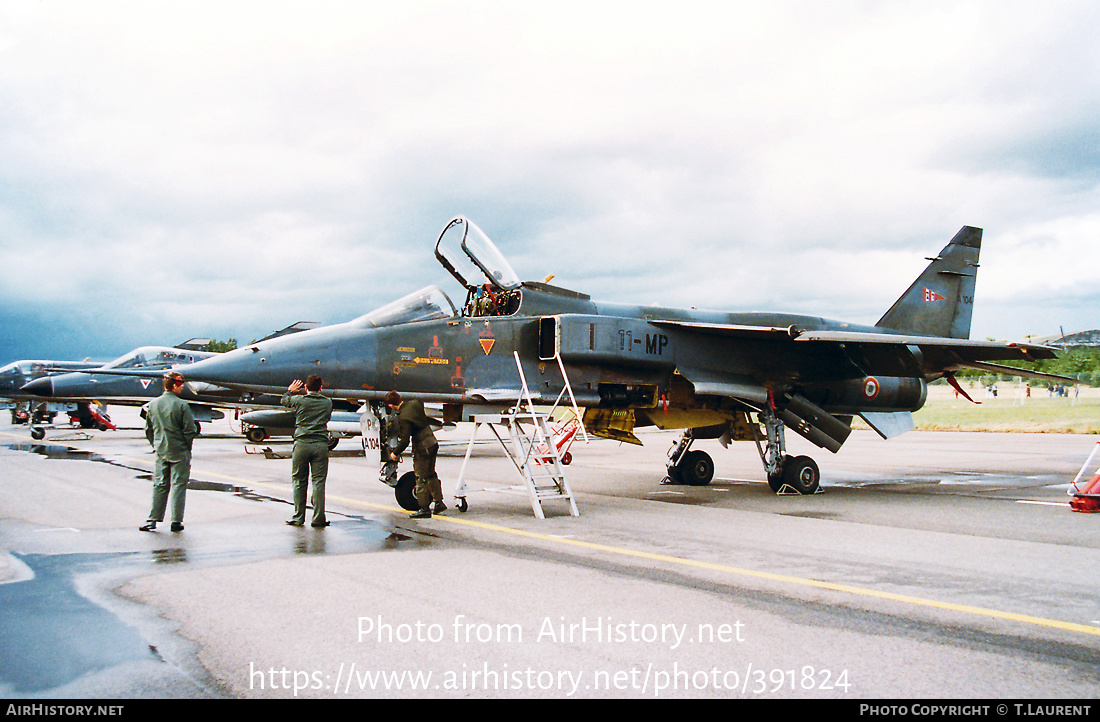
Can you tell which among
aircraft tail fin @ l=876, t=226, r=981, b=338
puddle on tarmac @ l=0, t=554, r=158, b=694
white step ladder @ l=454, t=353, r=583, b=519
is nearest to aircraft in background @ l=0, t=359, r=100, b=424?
white step ladder @ l=454, t=353, r=583, b=519

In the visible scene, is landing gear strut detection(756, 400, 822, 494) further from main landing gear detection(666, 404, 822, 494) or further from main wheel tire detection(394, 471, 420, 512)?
main wheel tire detection(394, 471, 420, 512)

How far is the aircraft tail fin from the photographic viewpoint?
52.4 feet

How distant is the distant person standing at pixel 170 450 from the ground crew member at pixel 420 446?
2.28 m

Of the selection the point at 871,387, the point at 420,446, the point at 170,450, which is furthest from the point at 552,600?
the point at 871,387

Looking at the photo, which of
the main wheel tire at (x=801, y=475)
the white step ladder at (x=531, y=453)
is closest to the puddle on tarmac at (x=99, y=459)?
the white step ladder at (x=531, y=453)

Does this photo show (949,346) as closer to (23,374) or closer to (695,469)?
(695,469)

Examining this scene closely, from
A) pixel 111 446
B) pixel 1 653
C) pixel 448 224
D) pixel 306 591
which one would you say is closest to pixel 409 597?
pixel 306 591

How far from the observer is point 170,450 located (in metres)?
8.23

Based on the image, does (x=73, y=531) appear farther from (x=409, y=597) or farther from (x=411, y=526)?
(x=409, y=597)

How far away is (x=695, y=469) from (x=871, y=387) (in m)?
3.88

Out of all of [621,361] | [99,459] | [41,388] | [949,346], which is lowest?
[99,459]

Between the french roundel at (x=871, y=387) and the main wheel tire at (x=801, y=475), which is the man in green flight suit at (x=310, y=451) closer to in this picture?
the main wheel tire at (x=801, y=475)

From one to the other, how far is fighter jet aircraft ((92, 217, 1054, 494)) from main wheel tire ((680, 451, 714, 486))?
0.03 m

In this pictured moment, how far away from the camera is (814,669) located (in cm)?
386
